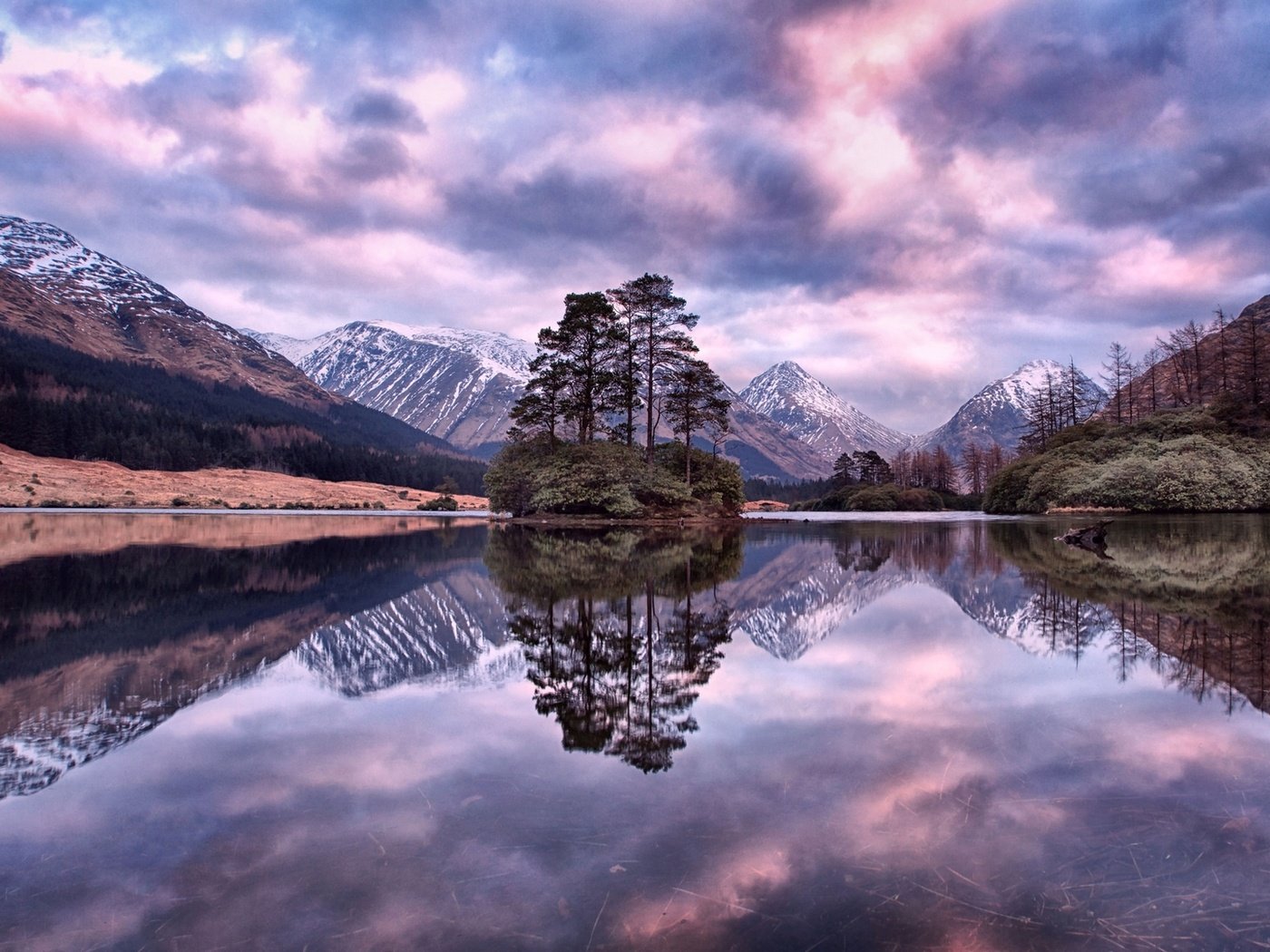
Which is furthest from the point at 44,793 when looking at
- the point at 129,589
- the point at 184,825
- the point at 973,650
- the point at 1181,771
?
the point at 129,589

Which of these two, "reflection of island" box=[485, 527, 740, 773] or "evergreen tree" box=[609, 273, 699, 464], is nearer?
"reflection of island" box=[485, 527, 740, 773]

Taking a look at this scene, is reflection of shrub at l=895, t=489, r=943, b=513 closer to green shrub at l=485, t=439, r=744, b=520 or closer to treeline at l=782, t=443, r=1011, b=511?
treeline at l=782, t=443, r=1011, b=511

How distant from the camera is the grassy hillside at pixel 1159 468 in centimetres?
4772

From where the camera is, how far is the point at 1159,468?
48.5 metres

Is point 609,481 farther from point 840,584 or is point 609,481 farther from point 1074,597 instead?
point 1074,597

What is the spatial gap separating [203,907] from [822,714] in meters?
4.41

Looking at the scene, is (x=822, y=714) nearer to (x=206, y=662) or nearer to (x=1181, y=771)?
(x=1181, y=771)

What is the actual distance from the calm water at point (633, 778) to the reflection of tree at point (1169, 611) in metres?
0.09

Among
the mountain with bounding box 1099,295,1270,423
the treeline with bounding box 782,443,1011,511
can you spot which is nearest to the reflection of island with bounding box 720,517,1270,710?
the mountain with bounding box 1099,295,1270,423

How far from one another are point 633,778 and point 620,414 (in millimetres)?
43367

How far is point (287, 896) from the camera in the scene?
3209 mm

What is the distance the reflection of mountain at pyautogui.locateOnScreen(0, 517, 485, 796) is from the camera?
5.55 meters

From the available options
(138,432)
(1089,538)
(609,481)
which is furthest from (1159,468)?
(138,432)

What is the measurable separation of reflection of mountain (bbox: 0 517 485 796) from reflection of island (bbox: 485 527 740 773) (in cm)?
285
